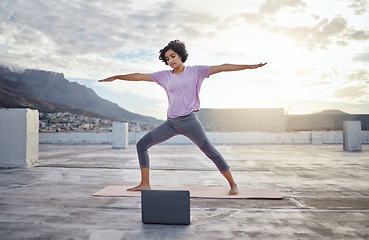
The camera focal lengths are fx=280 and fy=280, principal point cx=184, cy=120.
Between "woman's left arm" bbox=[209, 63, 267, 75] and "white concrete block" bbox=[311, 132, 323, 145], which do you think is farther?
"white concrete block" bbox=[311, 132, 323, 145]

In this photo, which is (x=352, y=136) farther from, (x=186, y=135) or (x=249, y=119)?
(x=249, y=119)

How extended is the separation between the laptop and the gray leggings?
1.15 meters

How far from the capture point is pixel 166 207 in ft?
8.69

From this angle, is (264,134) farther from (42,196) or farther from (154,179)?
(42,196)

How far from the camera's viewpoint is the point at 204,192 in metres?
4.05

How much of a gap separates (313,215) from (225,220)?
96 centimetres

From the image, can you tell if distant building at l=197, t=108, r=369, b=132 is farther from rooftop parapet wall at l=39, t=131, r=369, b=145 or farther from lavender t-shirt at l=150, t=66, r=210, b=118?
lavender t-shirt at l=150, t=66, r=210, b=118

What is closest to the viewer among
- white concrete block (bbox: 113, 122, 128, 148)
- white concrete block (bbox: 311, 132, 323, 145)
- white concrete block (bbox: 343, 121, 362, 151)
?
white concrete block (bbox: 343, 121, 362, 151)

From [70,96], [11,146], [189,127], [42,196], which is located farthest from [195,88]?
[70,96]

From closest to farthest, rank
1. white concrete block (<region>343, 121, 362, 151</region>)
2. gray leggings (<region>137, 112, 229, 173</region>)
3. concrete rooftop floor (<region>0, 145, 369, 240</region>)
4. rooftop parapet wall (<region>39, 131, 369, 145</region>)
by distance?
concrete rooftop floor (<region>0, 145, 369, 240</region>) < gray leggings (<region>137, 112, 229, 173</region>) < white concrete block (<region>343, 121, 362, 151</region>) < rooftop parapet wall (<region>39, 131, 369, 145</region>)

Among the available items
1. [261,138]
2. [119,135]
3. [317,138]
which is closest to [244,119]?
[261,138]

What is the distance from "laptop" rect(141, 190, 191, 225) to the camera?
8.63 ft

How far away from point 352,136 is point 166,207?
42.5 feet

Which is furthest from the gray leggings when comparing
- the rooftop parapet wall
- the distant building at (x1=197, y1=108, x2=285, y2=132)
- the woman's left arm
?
the distant building at (x1=197, y1=108, x2=285, y2=132)
